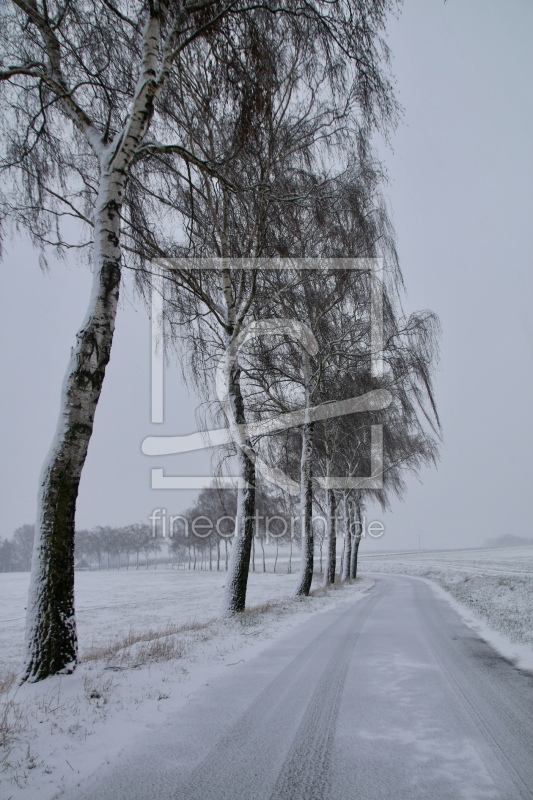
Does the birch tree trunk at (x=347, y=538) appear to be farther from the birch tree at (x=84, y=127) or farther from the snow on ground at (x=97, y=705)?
the birch tree at (x=84, y=127)

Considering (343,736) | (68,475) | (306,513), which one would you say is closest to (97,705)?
(343,736)

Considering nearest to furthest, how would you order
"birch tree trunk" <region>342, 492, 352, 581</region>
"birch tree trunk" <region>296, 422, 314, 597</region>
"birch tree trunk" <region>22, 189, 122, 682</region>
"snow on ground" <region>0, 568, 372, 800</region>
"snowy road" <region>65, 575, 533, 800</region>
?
"snowy road" <region>65, 575, 533, 800</region>
"snow on ground" <region>0, 568, 372, 800</region>
"birch tree trunk" <region>22, 189, 122, 682</region>
"birch tree trunk" <region>296, 422, 314, 597</region>
"birch tree trunk" <region>342, 492, 352, 581</region>

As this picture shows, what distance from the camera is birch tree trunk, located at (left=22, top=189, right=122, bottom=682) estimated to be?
3.60 metres

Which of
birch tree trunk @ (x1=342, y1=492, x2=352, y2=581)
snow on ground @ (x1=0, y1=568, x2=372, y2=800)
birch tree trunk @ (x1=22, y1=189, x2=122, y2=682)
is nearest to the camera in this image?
snow on ground @ (x1=0, y1=568, x2=372, y2=800)

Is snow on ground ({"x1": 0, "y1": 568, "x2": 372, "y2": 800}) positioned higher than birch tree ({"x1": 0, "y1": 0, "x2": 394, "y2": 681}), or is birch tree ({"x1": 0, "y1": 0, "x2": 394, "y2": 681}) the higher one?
birch tree ({"x1": 0, "y1": 0, "x2": 394, "y2": 681})

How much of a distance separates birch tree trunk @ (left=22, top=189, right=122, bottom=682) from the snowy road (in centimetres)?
137

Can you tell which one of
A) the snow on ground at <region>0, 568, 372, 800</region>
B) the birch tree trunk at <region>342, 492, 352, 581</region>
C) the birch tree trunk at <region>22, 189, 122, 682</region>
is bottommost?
the birch tree trunk at <region>342, 492, 352, 581</region>

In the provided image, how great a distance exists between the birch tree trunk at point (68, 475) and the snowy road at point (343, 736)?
1.37 m

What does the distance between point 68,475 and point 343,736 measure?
3.03 meters

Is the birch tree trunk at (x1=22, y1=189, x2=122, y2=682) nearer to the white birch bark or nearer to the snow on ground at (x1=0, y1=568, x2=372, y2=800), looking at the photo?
the white birch bark

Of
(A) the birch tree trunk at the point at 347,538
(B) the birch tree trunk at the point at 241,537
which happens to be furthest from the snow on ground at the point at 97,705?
(A) the birch tree trunk at the point at 347,538

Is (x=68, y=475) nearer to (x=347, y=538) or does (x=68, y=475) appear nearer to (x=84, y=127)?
(x=84, y=127)

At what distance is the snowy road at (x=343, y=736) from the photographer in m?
1.97

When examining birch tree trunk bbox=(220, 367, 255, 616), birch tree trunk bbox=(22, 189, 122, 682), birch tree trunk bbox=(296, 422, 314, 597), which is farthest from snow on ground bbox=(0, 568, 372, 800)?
birch tree trunk bbox=(296, 422, 314, 597)
